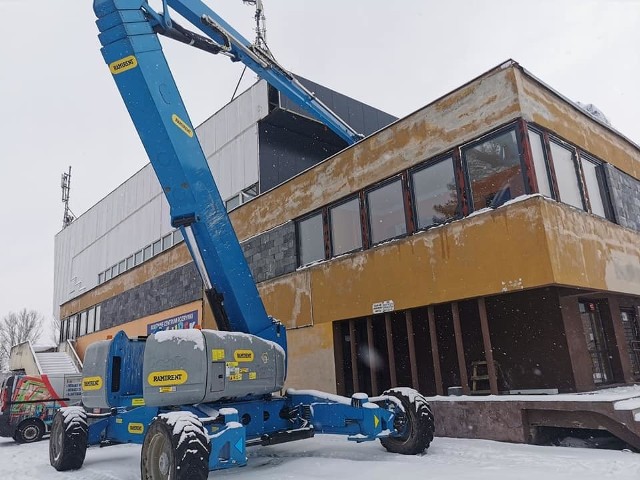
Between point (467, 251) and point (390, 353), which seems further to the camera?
point (390, 353)

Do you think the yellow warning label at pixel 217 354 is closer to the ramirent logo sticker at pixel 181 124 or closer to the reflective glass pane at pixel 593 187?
the ramirent logo sticker at pixel 181 124

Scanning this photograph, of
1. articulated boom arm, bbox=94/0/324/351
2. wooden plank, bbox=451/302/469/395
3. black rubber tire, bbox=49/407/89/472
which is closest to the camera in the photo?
articulated boom arm, bbox=94/0/324/351

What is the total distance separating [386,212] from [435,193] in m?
1.43

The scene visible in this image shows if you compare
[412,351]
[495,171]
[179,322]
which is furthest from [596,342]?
[179,322]

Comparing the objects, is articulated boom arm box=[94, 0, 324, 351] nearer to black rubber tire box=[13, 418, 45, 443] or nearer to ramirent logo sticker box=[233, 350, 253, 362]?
ramirent logo sticker box=[233, 350, 253, 362]

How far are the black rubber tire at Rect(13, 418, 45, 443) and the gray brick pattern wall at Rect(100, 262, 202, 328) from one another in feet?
19.1

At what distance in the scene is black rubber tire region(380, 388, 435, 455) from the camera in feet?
25.2

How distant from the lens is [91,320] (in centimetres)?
2639

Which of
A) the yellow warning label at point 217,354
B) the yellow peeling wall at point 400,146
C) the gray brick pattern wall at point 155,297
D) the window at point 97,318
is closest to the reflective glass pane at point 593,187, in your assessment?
the yellow peeling wall at point 400,146

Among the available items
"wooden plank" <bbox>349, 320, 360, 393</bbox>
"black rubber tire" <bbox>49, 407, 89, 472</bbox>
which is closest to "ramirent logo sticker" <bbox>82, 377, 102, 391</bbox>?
"black rubber tire" <bbox>49, 407, 89, 472</bbox>

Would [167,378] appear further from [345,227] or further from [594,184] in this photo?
[594,184]

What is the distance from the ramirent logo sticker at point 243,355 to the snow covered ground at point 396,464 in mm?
1596

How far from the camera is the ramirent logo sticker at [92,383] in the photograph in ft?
29.1

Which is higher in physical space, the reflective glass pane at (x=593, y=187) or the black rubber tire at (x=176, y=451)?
the reflective glass pane at (x=593, y=187)
